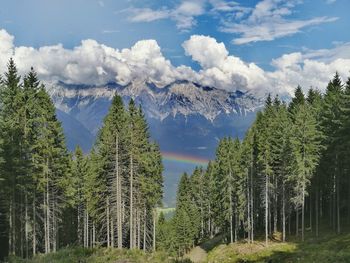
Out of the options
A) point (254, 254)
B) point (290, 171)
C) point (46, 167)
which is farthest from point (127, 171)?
point (290, 171)

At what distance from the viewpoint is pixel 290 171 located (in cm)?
4975

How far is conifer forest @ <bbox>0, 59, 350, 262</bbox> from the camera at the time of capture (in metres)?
36.6

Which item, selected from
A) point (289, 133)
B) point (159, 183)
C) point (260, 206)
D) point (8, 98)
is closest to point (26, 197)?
point (8, 98)

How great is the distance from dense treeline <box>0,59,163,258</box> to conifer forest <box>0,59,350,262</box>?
0.10 metres

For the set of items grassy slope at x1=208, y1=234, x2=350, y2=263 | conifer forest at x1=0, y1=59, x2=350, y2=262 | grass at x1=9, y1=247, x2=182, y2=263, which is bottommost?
grassy slope at x1=208, y1=234, x2=350, y2=263

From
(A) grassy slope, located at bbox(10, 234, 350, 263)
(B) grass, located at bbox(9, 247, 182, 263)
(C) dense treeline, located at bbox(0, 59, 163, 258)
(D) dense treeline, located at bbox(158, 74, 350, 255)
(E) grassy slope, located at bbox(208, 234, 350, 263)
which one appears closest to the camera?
(B) grass, located at bbox(9, 247, 182, 263)

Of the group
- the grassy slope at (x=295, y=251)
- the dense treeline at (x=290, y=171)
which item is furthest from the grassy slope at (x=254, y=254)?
the dense treeline at (x=290, y=171)

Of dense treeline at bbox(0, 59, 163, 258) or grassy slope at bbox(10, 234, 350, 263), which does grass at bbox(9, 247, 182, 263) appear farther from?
dense treeline at bbox(0, 59, 163, 258)

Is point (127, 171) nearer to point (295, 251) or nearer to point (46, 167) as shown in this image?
point (46, 167)

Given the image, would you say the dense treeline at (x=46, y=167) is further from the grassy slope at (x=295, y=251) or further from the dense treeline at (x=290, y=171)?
the dense treeline at (x=290, y=171)

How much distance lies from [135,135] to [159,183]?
13.6 meters

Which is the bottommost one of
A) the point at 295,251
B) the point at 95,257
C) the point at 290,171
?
the point at 295,251

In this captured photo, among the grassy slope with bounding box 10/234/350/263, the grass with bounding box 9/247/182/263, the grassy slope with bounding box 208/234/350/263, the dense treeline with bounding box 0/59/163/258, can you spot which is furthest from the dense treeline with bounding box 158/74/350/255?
the grass with bounding box 9/247/182/263

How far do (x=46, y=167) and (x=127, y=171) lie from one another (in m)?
10.8
